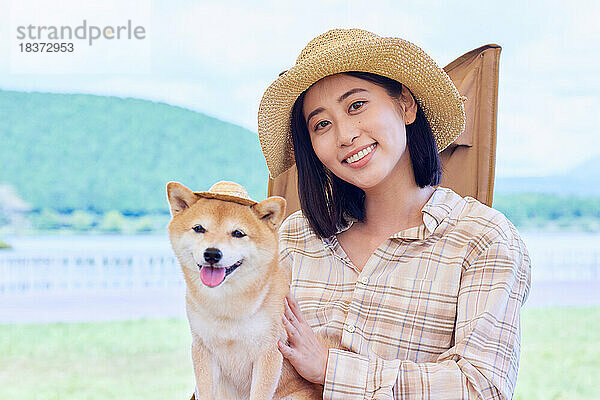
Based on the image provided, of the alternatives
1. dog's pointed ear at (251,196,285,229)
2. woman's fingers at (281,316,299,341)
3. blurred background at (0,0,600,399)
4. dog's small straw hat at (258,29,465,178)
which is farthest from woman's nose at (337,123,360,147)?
blurred background at (0,0,600,399)

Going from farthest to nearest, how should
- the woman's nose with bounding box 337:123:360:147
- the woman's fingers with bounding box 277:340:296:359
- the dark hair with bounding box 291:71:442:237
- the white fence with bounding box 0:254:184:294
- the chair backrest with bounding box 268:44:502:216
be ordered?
the white fence with bounding box 0:254:184:294
the chair backrest with bounding box 268:44:502:216
the dark hair with bounding box 291:71:442:237
the woman's nose with bounding box 337:123:360:147
the woman's fingers with bounding box 277:340:296:359

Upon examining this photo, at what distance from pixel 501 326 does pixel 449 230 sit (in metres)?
0.24

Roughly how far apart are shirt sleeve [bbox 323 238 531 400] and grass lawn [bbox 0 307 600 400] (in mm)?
3071

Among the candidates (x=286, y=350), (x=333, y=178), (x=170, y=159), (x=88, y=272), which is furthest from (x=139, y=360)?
(x=286, y=350)

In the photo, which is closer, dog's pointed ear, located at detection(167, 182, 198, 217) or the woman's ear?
dog's pointed ear, located at detection(167, 182, 198, 217)

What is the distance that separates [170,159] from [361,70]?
3.44 meters

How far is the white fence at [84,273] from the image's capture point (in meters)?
4.43

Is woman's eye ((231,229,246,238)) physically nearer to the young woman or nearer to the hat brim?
the hat brim

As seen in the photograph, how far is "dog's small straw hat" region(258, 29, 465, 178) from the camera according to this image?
1.25 meters

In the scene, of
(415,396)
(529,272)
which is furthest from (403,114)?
(415,396)

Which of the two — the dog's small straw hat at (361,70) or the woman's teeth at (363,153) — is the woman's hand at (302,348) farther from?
the dog's small straw hat at (361,70)

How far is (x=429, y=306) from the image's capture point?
1.21m

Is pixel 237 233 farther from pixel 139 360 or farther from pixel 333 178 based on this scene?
pixel 139 360

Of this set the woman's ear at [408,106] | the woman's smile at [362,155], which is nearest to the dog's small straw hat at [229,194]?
the woman's smile at [362,155]
